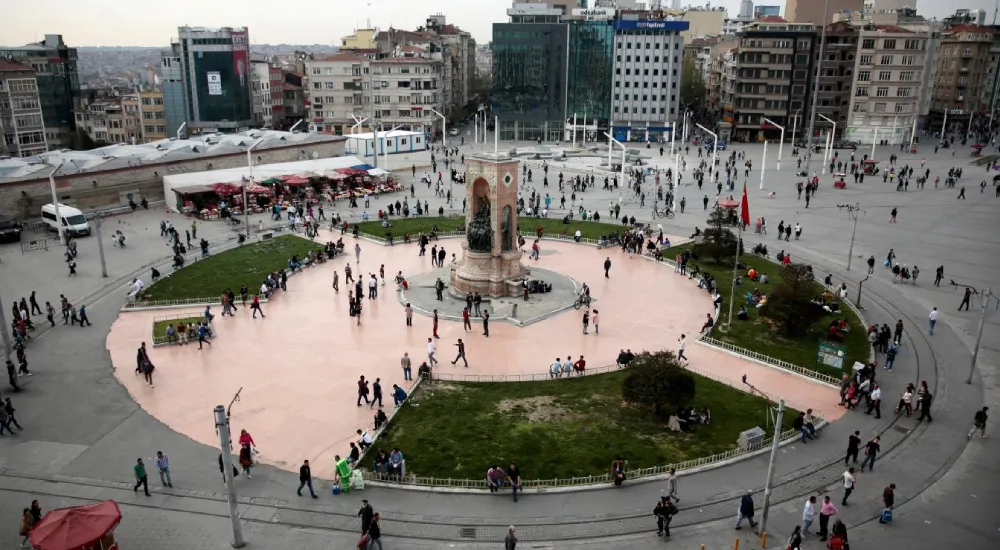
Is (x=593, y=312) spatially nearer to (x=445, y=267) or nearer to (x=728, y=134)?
(x=445, y=267)

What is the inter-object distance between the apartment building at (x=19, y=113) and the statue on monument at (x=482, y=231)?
205 feet

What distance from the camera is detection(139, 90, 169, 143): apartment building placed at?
101 metres

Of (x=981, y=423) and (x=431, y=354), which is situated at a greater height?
(x=431, y=354)

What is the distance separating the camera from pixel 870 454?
20219mm

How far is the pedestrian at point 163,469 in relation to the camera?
19.1 metres

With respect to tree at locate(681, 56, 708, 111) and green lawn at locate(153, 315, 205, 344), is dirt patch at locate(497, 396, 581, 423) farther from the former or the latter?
tree at locate(681, 56, 708, 111)

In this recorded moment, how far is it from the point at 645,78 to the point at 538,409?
84447 mm

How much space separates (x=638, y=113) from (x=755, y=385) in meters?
80.5

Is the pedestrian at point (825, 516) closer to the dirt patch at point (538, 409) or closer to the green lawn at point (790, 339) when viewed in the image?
the dirt patch at point (538, 409)

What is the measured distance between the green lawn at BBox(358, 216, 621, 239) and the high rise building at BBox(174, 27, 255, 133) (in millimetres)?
55662

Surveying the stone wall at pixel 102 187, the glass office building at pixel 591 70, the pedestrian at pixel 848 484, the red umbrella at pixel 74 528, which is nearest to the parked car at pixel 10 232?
the stone wall at pixel 102 187

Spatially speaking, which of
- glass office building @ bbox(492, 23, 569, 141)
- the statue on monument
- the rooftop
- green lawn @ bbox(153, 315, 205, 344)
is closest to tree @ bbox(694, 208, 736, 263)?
the statue on monument

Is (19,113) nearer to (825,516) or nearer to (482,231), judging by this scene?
(482,231)

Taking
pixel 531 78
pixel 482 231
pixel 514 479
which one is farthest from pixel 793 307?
pixel 531 78
